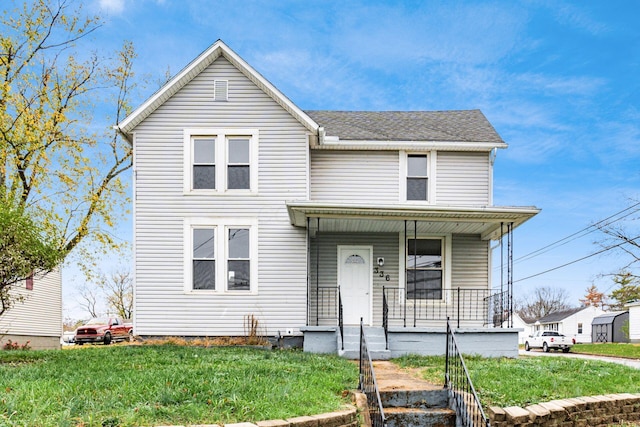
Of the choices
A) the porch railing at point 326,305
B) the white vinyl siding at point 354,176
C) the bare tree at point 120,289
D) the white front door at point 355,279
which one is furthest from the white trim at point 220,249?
the bare tree at point 120,289

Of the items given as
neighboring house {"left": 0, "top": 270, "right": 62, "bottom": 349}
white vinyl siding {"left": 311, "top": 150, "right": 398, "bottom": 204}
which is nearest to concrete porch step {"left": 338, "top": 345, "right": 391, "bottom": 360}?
white vinyl siding {"left": 311, "top": 150, "right": 398, "bottom": 204}

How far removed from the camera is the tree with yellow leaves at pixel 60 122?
15.6 metres

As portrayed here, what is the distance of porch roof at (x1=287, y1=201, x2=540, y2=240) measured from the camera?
33.7ft

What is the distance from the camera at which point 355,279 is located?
12523 mm

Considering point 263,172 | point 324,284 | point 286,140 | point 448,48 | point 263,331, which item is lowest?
point 263,331

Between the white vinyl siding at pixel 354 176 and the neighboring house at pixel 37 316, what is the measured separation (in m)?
11.3

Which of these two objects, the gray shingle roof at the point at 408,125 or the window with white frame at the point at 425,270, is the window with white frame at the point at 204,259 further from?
the window with white frame at the point at 425,270

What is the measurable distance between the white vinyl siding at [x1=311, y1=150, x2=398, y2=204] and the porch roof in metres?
1.24

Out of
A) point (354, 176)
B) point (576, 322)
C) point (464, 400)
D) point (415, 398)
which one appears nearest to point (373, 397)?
point (415, 398)

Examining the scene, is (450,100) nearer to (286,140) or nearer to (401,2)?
(401,2)

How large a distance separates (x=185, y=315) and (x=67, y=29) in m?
12.2

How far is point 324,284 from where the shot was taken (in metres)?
12.6

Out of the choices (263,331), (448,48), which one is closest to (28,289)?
(263,331)

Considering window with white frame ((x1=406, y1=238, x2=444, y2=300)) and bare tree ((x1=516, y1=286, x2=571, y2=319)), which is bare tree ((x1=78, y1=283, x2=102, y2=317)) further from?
bare tree ((x1=516, y1=286, x2=571, y2=319))
